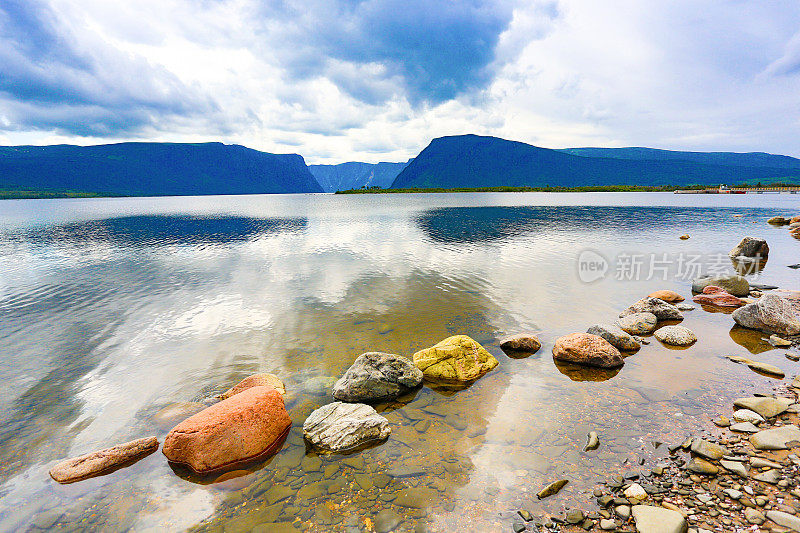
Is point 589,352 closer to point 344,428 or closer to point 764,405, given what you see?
point 764,405

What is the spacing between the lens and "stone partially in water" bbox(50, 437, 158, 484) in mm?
9352

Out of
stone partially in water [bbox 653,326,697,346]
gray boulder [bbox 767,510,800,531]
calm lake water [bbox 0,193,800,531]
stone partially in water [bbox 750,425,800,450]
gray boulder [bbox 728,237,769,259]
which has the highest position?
gray boulder [bbox 728,237,769,259]

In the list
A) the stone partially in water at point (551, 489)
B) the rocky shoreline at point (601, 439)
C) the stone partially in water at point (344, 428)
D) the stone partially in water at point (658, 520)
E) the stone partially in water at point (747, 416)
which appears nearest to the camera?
the stone partially in water at point (658, 520)

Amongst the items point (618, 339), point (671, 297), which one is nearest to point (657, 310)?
point (671, 297)

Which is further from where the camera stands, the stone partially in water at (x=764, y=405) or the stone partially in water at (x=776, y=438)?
the stone partially in water at (x=764, y=405)

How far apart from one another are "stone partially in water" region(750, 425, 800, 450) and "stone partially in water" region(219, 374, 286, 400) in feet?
50.2

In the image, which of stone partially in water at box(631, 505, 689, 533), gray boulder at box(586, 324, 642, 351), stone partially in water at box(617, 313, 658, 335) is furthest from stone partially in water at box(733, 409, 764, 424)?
stone partially in water at box(617, 313, 658, 335)

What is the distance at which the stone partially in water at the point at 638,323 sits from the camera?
17.7m

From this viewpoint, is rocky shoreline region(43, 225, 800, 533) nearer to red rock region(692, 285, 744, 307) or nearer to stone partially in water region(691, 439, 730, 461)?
stone partially in water region(691, 439, 730, 461)

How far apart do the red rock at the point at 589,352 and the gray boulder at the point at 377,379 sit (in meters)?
6.95

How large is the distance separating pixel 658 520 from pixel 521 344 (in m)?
9.61

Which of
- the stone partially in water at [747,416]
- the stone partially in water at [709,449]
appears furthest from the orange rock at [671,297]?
the stone partially in water at [709,449]

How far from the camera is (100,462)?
31.4 ft

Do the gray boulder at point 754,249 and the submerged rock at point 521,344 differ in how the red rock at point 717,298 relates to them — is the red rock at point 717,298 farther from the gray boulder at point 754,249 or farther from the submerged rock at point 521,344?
the gray boulder at point 754,249
